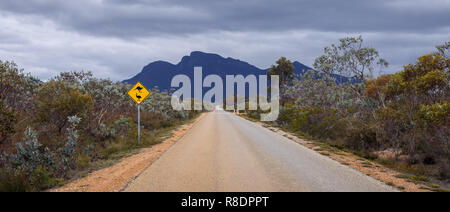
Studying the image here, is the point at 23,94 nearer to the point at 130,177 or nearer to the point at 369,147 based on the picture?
the point at 130,177

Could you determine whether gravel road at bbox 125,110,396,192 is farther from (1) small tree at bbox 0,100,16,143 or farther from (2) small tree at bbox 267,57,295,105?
(2) small tree at bbox 267,57,295,105

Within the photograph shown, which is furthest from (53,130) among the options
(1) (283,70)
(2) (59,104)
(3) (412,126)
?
(1) (283,70)

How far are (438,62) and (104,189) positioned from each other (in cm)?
1094

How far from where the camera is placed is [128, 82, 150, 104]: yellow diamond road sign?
49.6ft

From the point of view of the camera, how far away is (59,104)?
11.6 meters

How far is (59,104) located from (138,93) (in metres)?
4.27

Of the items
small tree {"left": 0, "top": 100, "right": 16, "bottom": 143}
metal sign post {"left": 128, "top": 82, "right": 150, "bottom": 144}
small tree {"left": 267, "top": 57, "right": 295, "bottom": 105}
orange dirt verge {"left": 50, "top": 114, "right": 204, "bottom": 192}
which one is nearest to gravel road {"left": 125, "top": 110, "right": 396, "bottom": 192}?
orange dirt verge {"left": 50, "top": 114, "right": 204, "bottom": 192}

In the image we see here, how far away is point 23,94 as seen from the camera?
11953 millimetres

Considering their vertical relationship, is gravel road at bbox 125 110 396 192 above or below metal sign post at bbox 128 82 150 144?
below

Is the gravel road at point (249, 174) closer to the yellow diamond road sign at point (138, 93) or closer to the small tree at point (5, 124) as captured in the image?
the small tree at point (5, 124)

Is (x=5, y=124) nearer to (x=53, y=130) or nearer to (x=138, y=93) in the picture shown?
(x=53, y=130)

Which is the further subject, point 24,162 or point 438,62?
point 438,62

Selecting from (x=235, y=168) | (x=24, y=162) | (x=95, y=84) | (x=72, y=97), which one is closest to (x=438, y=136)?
(x=235, y=168)

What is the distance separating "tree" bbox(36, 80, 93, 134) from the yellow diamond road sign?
278 centimetres
